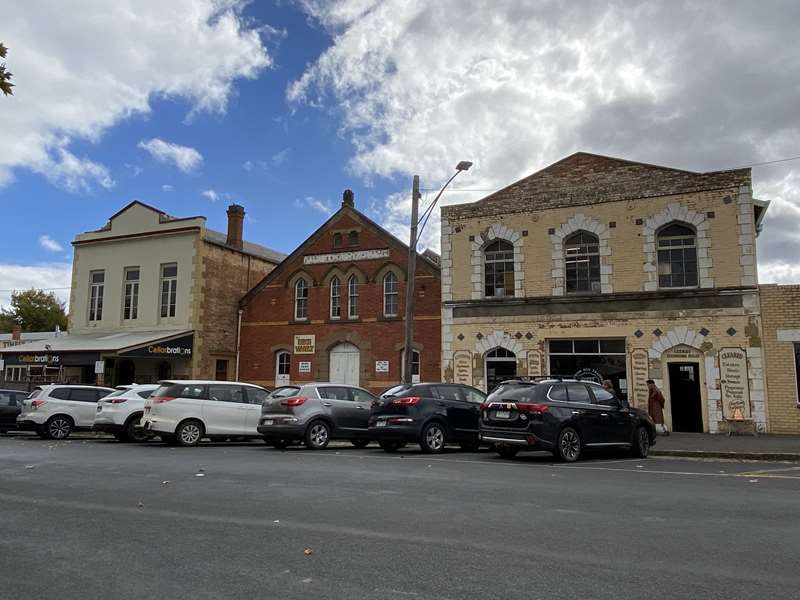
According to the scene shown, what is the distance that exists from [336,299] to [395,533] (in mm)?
21869

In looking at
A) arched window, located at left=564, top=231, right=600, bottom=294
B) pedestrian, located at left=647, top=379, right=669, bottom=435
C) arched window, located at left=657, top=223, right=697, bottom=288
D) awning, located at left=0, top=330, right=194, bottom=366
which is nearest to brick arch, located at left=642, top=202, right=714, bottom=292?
arched window, located at left=657, top=223, right=697, bottom=288

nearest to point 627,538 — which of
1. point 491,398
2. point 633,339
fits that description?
point 491,398

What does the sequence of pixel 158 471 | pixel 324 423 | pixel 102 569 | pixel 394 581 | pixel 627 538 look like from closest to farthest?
pixel 394 581
pixel 102 569
pixel 627 538
pixel 158 471
pixel 324 423

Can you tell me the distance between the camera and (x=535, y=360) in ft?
71.8

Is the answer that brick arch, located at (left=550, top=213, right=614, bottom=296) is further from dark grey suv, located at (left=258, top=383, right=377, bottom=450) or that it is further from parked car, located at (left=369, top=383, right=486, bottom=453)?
dark grey suv, located at (left=258, top=383, right=377, bottom=450)

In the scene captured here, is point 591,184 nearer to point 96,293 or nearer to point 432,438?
point 432,438

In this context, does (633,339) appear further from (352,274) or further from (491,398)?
(352,274)

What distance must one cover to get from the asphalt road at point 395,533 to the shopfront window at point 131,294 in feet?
69.5

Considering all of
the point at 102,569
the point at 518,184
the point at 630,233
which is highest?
the point at 518,184

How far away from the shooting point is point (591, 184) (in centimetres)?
2200

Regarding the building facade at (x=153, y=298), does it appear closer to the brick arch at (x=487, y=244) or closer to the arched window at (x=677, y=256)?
the brick arch at (x=487, y=244)

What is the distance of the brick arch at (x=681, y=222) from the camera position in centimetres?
2012

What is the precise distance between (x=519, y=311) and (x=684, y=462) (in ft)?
31.2

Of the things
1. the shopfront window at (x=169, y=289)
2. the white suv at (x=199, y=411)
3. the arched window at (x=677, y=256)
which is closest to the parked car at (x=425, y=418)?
the white suv at (x=199, y=411)
